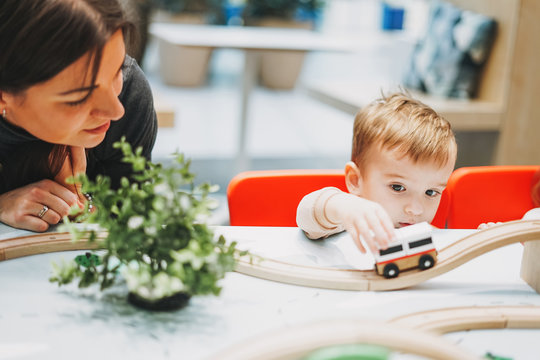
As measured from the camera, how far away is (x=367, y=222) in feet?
2.68

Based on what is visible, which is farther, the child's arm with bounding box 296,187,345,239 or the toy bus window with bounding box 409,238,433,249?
the child's arm with bounding box 296,187,345,239

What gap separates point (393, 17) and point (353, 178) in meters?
5.31

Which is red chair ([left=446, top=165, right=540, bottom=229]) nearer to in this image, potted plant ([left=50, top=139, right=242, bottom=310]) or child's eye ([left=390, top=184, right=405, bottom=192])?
child's eye ([left=390, top=184, right=405, bottom=192])

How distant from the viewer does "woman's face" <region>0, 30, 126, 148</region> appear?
78 cm

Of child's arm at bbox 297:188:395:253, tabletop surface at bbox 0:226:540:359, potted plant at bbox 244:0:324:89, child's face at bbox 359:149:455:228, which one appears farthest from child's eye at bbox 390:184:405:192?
potted plant at bbox 244:0:324:89

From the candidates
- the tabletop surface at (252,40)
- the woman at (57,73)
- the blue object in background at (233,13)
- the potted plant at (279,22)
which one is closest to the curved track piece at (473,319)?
the woman at (57,73)

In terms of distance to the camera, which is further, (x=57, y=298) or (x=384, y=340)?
(x=57, y=298)

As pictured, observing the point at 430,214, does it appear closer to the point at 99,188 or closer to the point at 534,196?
the point at 534,196

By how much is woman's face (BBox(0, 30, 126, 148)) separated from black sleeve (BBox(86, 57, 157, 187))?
34cm

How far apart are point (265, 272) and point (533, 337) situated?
33 centimetres

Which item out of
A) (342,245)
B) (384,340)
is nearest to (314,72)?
(342,245)

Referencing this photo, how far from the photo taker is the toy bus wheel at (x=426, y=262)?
0.79m

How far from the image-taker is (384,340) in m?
0.52

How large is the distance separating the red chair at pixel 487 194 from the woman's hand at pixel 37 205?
0.87 m
